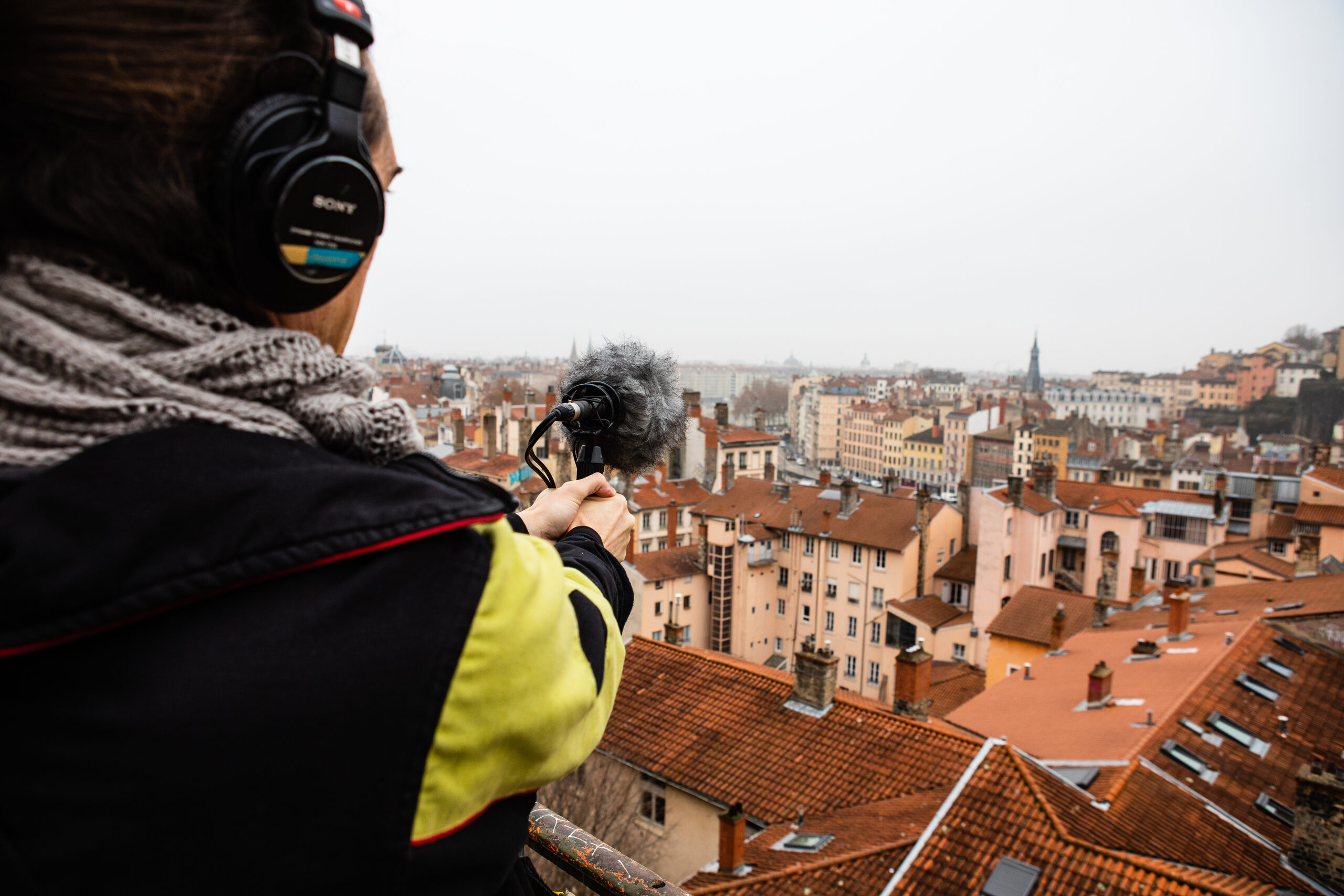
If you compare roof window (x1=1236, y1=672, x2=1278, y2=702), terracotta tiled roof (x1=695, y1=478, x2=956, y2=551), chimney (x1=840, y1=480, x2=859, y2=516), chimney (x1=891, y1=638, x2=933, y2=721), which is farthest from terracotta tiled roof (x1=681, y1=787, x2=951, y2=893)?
chimney (x1=840, y1=480, x2=859, y2=516)

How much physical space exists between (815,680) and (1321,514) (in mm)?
29380

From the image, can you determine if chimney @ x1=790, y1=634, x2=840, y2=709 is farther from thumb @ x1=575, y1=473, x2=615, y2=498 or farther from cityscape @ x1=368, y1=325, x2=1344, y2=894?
thumb @ x1=575, y1=473, x2=615, y2=498

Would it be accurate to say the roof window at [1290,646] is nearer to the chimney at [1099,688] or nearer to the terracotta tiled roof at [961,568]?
the chimney at [1099,688]

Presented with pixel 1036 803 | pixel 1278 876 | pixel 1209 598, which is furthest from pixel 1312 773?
pixel 1209 598

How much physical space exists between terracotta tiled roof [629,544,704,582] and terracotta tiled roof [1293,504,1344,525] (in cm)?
2311

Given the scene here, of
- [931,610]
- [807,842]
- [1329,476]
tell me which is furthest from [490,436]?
[1329,476]

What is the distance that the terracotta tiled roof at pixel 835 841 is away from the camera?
8.37 meters

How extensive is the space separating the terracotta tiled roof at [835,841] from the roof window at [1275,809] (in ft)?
14.2

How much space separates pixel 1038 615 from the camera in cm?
2066

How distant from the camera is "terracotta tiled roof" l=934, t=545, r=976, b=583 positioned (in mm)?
27891

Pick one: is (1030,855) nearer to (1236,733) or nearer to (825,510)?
(1236,733)

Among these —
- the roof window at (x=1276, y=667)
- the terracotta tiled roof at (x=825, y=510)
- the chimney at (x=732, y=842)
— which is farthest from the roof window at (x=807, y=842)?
the terracotta tiled roof at (x=825, y=510)

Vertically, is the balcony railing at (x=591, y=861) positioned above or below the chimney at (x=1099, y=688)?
above

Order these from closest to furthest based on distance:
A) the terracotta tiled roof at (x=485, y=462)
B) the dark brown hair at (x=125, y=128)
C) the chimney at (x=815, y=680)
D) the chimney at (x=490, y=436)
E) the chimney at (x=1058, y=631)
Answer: the dark brown hair at (x=125, y=128)
the chimney at (x=815, y=680)
the chimney at (x=1058, y=631)
the terracotta tiled roof at (x=485, y=462)
the chimney at (x=490, y=436)
